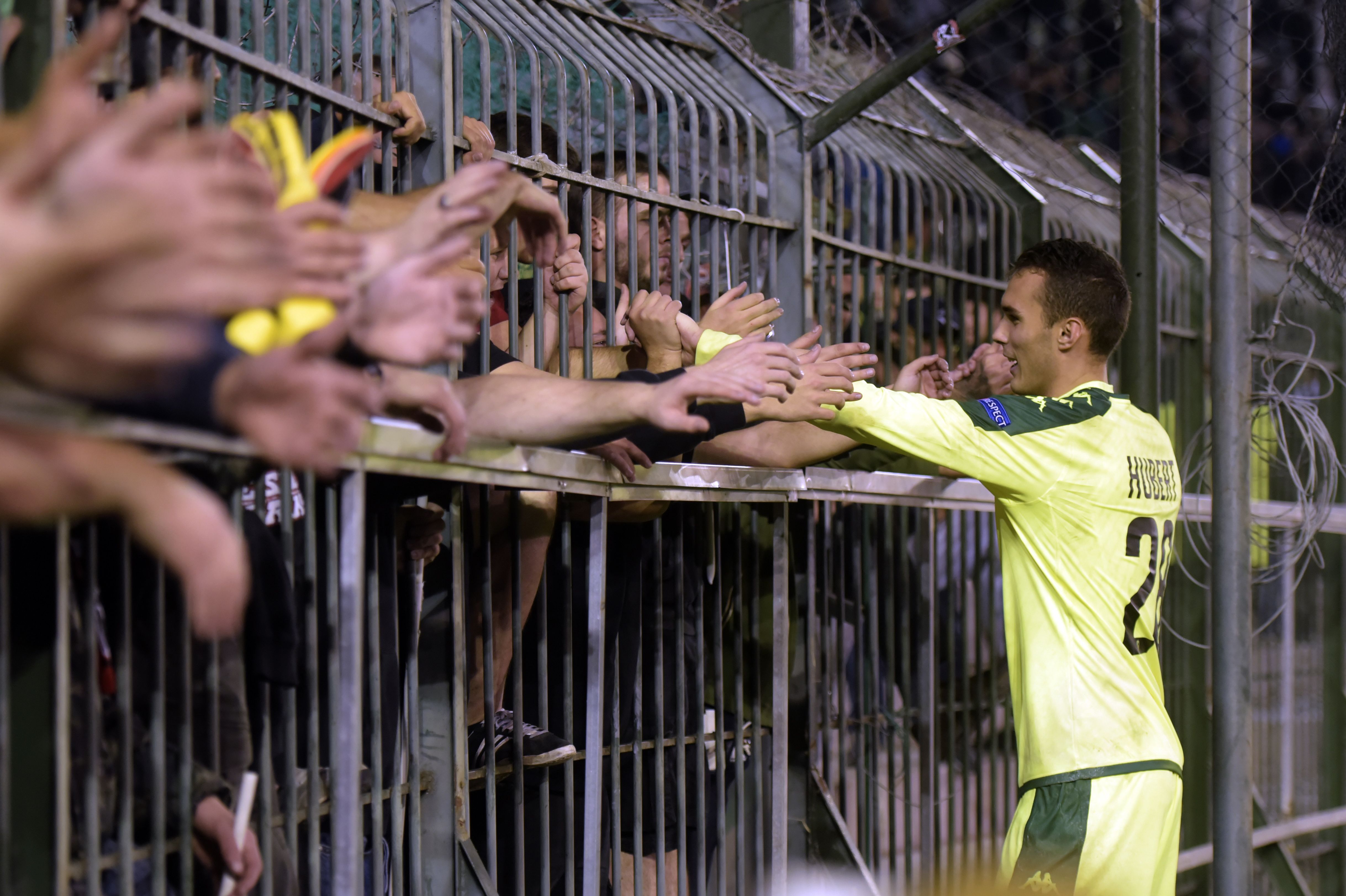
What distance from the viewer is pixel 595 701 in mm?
2352

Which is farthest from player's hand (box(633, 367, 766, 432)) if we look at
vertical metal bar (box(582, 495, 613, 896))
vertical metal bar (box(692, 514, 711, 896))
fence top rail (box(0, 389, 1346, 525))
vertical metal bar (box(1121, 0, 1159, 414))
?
vertical metal bar (box(1121, 0, 1159, 414))

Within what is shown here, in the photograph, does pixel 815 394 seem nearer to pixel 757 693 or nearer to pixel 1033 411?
pixel 1033 411

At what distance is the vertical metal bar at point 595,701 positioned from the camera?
231 cm

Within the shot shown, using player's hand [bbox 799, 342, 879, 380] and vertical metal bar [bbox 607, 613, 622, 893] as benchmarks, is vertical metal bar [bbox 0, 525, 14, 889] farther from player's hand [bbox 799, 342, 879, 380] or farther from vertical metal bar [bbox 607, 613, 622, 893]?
player's hand [bbox 799, 342, 879, 380]

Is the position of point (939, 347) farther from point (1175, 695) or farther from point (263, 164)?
point (263, 164)

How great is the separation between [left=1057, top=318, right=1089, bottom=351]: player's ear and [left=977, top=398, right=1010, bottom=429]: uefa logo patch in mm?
316

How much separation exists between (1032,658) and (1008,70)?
4.96m

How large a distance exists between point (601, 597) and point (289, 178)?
3.76 feet

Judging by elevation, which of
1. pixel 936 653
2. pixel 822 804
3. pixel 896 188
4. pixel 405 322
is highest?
pixel 896 188

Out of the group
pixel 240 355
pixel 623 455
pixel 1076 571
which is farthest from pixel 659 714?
pixel 240 355

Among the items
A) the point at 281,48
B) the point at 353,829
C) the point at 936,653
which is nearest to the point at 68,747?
the point at 353,829

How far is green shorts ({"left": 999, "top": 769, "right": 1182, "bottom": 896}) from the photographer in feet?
8.79

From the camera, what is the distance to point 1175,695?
473cm

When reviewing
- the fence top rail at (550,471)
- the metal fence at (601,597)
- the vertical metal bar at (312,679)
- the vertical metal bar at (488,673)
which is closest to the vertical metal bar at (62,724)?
the metal fence at (601,597)
